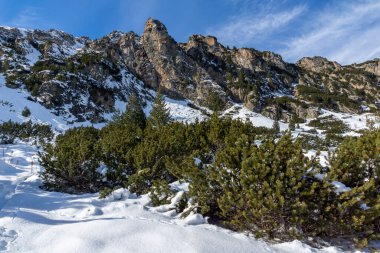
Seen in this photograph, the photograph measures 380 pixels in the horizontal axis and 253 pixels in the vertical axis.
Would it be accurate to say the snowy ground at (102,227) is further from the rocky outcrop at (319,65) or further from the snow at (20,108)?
the rocky outcrop at (319,65)

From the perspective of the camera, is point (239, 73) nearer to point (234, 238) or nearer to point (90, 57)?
point (90, 57)

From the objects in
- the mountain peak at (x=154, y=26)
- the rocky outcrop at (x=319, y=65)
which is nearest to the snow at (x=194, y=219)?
the mountain peak at (x=154, y=26)

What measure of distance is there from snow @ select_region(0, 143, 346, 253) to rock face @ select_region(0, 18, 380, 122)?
3432cm

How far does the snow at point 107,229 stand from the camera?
3.74 metres

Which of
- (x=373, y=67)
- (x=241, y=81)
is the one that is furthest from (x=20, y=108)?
(x=373, y=67)

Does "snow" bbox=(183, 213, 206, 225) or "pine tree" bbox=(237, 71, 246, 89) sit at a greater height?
"pine tree" bbox=(237, 71, 246, 89)

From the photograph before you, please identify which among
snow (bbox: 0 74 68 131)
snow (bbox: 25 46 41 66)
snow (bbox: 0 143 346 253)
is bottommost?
snow (bbox: 0 143 346 253)

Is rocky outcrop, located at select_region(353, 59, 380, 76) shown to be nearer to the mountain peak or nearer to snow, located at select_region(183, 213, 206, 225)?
the mountain peak

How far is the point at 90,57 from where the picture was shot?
68.9 metres

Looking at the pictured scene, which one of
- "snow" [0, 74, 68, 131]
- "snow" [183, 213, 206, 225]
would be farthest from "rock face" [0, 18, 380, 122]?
"snow" [183, 213, 206, 225]

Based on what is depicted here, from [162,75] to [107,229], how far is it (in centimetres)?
8909

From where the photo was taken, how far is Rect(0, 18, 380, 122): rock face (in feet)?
183

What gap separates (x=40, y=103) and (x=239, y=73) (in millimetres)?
71318

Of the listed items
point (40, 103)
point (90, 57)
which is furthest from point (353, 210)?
point (90, 57)
